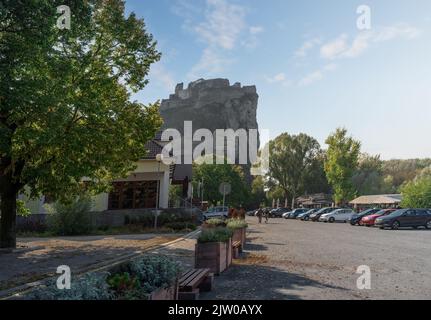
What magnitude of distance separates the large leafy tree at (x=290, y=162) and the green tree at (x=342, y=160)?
69.6 feet

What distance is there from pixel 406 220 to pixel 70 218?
985 inches

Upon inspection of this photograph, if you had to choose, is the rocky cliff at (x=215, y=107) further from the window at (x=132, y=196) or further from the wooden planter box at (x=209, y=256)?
the wooden planter box at (x=209, y=256)

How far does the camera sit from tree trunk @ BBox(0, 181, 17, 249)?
1590 centimetres

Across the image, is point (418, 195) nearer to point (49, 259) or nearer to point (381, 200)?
point (381, 200)

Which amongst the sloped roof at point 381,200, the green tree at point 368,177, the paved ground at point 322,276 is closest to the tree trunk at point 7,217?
the paved ground at point 322,276

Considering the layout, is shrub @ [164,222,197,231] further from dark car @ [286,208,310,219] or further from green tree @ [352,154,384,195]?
green tree @ [352,154,384,195]

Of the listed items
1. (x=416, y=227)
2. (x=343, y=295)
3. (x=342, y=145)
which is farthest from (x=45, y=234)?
(x=342, y=145)

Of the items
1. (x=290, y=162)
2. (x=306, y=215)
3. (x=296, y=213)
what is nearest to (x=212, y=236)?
(x=306, y=215)

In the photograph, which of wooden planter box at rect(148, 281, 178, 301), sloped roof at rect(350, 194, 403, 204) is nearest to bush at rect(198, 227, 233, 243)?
wooden planter box at rect(148, 281, 178, 301)

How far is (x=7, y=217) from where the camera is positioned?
16.1m

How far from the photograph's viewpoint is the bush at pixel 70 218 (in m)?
23.7

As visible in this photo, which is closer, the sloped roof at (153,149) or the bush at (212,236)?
the bush at (212,236)

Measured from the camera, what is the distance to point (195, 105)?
158250 millimetres
